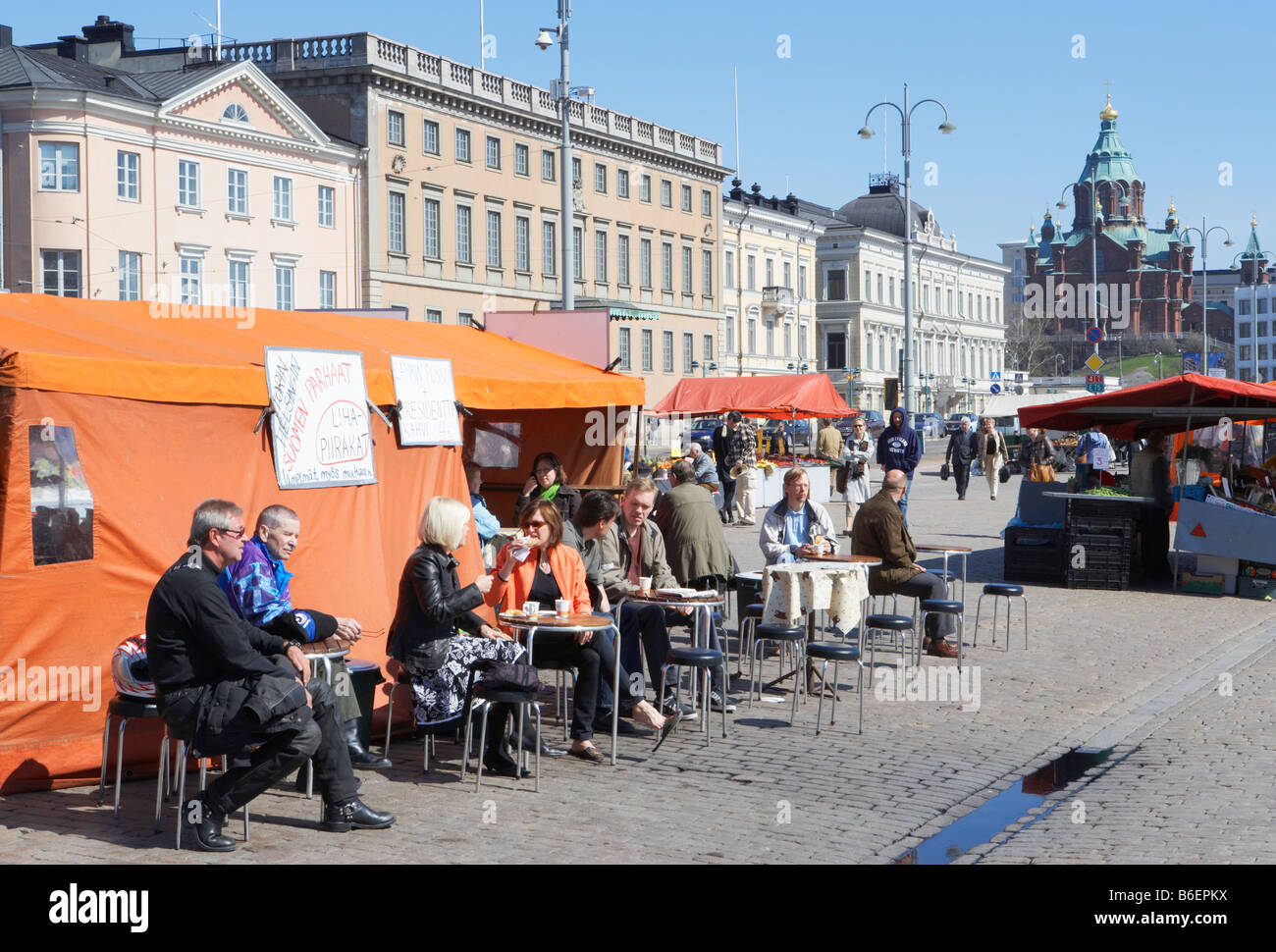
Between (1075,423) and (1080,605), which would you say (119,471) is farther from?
(1075,423)

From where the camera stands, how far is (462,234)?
189 ft

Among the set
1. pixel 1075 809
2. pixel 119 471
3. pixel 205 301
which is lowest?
pixel 1075 809

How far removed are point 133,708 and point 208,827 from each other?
905mm

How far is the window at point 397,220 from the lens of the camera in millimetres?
53375

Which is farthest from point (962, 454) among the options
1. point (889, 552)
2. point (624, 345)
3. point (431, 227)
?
point (624, 345)

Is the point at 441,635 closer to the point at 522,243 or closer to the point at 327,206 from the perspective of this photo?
the point at 327,206

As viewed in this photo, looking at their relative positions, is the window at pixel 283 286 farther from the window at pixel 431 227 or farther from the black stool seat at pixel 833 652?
the black stool seat at pixel 833 652

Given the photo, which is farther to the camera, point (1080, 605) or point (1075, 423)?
point (1075, 423)

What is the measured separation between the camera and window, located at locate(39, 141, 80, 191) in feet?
137

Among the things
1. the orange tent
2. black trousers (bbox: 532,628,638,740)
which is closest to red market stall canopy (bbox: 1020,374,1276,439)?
the orange tent

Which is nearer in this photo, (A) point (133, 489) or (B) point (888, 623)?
(A) point (133, 489)
